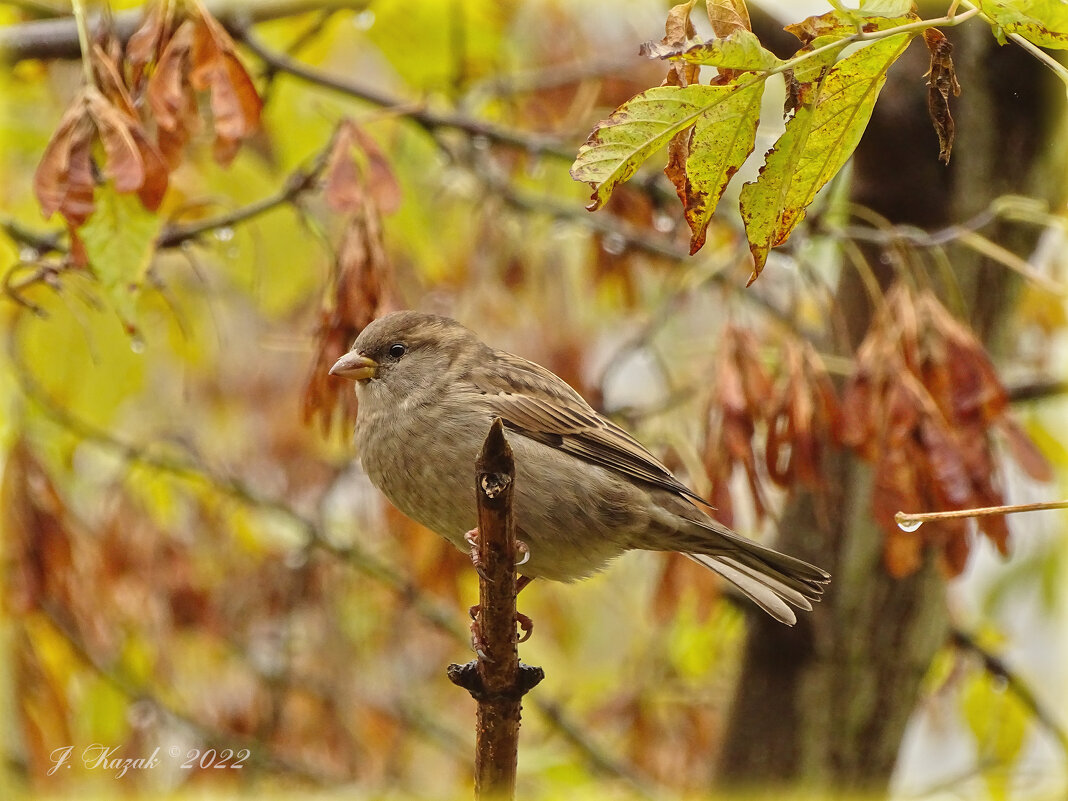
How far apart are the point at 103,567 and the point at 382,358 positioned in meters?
1.73

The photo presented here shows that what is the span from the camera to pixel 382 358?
3.43 m

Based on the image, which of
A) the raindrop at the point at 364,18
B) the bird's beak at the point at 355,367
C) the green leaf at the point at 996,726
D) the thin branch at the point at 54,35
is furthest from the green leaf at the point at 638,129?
the green leaf at the point at 996,726

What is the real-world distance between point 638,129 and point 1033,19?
1.82ft

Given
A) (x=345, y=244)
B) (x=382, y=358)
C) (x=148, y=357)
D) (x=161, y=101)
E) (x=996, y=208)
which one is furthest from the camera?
(x=148, y=357)

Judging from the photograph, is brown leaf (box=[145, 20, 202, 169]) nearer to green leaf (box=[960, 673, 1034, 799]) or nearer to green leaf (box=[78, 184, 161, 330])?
green leaf (box=[78, 184, 161, 330])

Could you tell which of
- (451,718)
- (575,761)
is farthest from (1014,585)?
(451,718)

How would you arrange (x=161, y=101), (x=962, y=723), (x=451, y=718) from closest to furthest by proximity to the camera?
1. (x=161, y=101)
2. (x=962, y=723)
3. (x=451, y=718)

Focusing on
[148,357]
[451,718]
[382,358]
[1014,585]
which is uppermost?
[382,358]

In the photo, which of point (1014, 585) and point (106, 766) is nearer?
point (106, 766)

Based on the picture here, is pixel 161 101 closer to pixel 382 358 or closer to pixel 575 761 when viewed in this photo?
pixel 382 358

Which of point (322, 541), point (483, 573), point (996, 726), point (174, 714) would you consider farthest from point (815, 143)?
point (174, 714)

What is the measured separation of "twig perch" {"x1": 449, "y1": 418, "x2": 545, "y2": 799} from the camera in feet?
7.07

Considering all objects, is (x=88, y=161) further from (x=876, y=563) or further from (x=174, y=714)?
(x=876, y=563)

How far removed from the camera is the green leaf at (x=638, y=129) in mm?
1712
